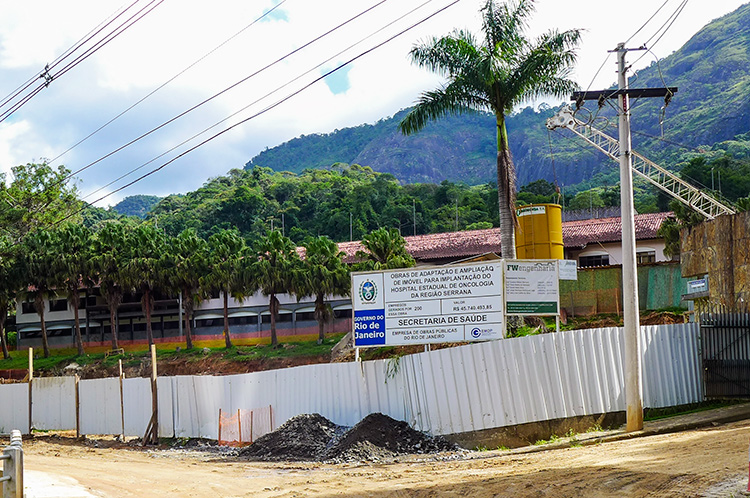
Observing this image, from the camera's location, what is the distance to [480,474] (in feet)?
45.1

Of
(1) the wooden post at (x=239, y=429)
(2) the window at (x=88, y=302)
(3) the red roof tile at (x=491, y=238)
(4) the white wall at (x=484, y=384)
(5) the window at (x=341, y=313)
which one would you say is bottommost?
(1) the wooden post at (x=239, y=429)

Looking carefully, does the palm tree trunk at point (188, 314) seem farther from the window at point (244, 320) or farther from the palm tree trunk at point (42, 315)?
the palm tree trunk at point (42, 315)

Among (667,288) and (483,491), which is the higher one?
(667,288)

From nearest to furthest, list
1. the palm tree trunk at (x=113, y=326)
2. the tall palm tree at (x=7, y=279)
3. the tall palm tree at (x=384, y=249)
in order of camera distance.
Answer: the tall palm tree at (x=384, y=249)
the palm tree trunk at (x=113, y=326)
the tall palm tree at (x=7, y=279)

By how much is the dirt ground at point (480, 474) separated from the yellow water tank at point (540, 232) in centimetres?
1483

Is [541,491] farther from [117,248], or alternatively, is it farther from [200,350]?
[117,248]

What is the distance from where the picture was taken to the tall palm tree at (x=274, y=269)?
170ft

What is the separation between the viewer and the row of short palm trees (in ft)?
170

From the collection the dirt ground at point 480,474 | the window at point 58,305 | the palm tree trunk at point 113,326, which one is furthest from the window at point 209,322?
the dirt ground at point 480,474

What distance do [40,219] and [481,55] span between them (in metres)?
50.9

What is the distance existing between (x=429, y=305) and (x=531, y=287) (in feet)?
8.40

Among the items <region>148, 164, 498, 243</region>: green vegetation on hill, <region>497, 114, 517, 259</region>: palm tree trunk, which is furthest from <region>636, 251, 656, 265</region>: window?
<region>148, 164, 498, 243</region>: green vegetation on hill

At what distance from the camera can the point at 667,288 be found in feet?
115

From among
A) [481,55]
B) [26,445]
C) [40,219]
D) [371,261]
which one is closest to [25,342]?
[40,219]
